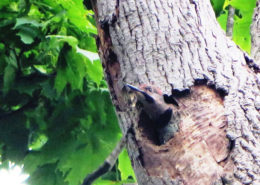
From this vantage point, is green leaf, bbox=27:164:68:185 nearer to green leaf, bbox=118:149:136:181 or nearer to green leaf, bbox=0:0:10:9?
green leaf, bbox=118:149:136:181

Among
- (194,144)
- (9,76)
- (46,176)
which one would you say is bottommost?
(46,176)

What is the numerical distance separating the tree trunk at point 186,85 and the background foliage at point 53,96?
0.38 metres

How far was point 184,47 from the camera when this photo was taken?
1127 millimetres

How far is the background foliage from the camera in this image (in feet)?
5.29

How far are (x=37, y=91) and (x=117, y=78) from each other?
72 centimetres

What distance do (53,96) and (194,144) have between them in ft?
2.88

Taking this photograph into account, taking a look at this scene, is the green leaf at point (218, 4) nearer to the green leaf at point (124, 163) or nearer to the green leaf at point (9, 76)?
the green leaf at point (124, 163)

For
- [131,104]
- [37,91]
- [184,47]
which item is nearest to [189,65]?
[184,47]

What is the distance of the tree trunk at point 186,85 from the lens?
3.17ft

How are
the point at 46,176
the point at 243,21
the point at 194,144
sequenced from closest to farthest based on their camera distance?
the point at 194,144
the point at 46,176
the point at 243,21

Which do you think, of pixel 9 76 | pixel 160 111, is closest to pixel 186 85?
pixel 160 111

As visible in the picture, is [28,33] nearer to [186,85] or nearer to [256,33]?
[186,85]

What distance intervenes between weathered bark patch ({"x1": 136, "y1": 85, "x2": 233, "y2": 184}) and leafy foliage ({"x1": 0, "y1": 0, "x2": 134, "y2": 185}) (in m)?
0.57

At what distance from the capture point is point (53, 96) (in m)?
1.73
